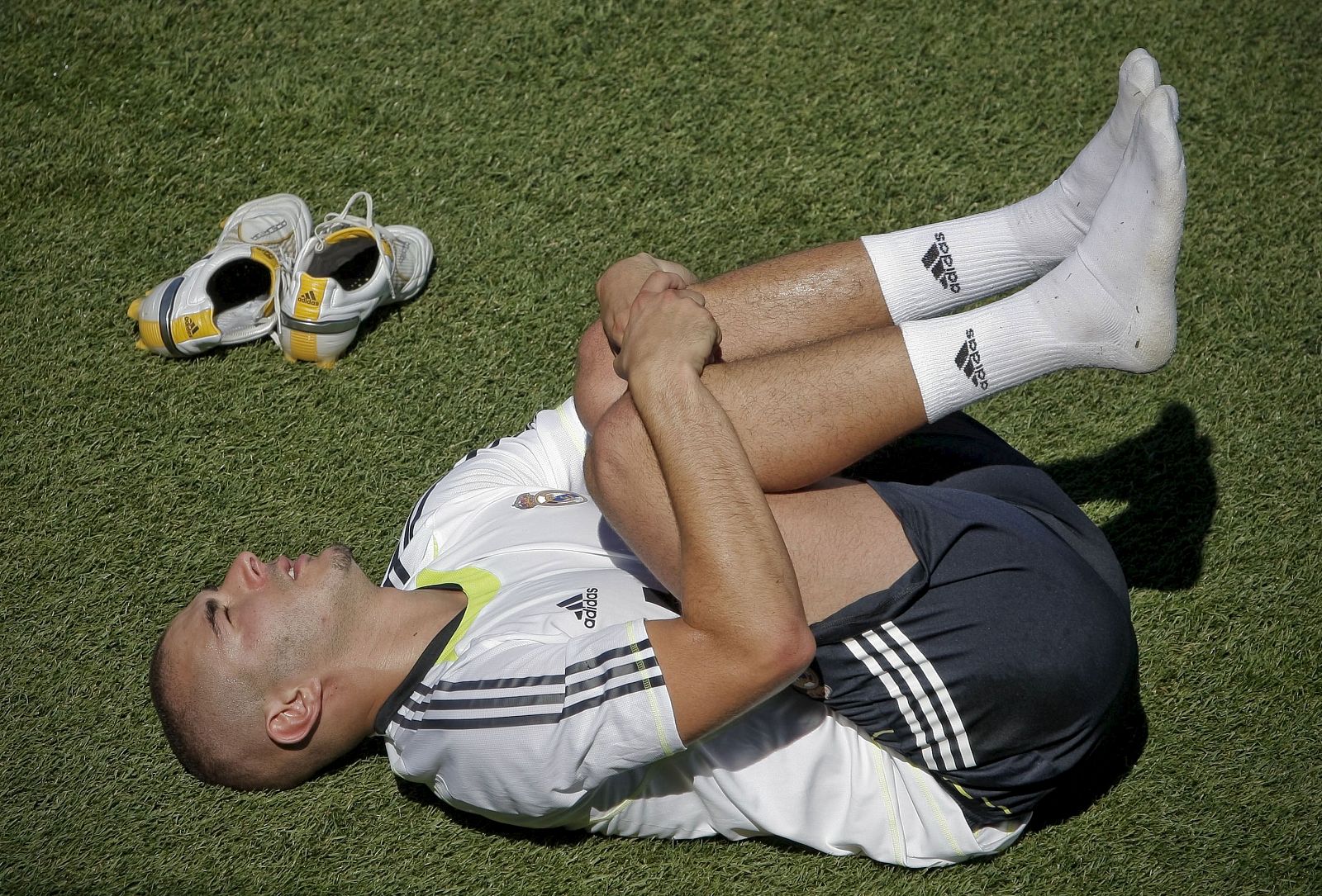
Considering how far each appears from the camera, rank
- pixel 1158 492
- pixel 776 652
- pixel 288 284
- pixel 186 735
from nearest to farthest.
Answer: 1. pixel 776 652
2. pixel 186 735
3. pixel 1158 492
4. pixel 288 284

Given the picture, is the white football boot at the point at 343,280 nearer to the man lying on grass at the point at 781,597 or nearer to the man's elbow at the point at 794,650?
the man lying on grass at the point at 781,597

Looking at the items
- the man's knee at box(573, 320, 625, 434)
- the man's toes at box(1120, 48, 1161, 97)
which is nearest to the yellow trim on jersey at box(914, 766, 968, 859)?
the man's knee at box(573, 320, 625, 434)

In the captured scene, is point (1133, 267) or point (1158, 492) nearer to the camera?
point (1133, 267)

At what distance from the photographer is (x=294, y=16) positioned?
13.3 ft

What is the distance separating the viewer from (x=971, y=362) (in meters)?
2.23

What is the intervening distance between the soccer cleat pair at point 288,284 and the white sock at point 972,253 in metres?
1.66

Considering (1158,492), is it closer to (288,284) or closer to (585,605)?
(585,605)

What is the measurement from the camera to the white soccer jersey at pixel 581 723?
83.9 inches

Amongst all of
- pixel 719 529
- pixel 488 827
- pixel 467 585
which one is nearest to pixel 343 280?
pixel 467 585

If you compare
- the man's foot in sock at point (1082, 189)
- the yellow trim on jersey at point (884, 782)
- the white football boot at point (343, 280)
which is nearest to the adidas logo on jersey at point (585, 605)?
the yellow trim on jersey at point (884, 782)

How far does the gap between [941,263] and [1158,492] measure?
1086 millimetres

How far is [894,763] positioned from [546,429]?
1274 mm

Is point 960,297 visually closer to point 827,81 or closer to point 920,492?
point 920,492

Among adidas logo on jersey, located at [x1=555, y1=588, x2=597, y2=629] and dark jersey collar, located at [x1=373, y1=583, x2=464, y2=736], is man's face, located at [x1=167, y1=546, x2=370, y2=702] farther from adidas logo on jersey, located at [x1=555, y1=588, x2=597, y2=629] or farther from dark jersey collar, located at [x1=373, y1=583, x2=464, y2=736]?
adidas logo on jersey, located at [x1=555, y1=588, x2=597, y2=629]
